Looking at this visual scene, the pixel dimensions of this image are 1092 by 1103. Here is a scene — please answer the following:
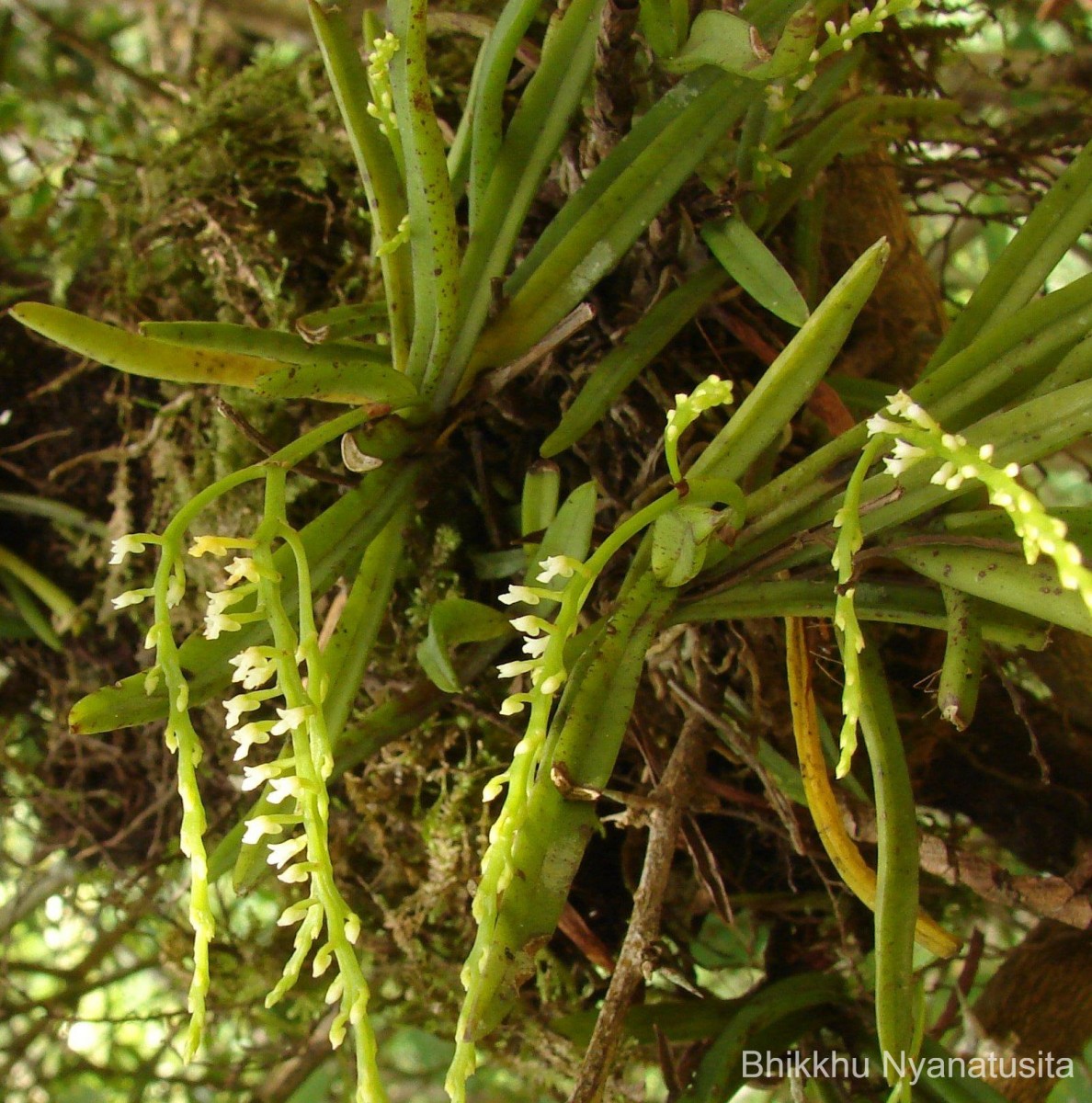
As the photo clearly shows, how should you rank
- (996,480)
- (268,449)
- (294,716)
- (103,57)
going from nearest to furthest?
(996,480) → (294,716) → (268,449) → (103,57)

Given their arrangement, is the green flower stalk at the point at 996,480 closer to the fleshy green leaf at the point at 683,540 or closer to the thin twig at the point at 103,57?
the fleshy green leaf at the point at 683,540

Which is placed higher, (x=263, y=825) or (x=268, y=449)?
(x=268, y=449)

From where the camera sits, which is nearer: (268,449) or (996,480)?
(996,480)

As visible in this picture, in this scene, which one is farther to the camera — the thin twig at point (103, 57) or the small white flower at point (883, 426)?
the thin twig at point (103, 57)

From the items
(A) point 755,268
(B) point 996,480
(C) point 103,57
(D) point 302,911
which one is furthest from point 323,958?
(C) point 103,57

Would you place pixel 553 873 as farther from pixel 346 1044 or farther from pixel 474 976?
pixel 346 1044

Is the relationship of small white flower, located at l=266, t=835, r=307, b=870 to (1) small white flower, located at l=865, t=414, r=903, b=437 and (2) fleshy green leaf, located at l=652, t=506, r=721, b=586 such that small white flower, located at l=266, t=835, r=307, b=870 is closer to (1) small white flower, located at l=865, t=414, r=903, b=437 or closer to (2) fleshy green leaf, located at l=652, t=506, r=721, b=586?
(2) fleshy green leaf, located at l=652, t=506, r=721, b=586

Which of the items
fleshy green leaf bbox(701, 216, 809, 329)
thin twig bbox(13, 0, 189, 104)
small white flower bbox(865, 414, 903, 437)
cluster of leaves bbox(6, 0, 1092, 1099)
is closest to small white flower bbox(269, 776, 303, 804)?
cluster of leaves bbox(6, 0, 1092, 1099)

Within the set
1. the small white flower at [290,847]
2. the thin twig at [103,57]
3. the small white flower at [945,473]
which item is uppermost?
the thin twig at [103,57]

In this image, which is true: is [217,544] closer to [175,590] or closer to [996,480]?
[175,590]

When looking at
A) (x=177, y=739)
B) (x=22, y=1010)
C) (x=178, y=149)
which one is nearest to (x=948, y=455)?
(x=177, y=739)

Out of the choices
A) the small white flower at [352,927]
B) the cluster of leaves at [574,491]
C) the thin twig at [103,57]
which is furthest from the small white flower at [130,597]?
the thin twig at [103,57]
